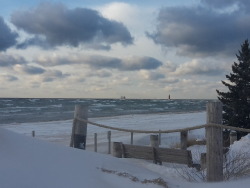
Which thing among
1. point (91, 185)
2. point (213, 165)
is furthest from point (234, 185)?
point (91, 185)

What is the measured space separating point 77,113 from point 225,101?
11462 millimetres

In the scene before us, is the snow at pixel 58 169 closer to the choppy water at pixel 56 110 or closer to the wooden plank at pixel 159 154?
the wooden plank at pixel 159 154

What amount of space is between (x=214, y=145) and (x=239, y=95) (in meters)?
12.9

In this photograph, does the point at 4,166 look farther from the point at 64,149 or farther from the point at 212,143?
the point at 212,143

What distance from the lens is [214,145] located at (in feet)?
16.6

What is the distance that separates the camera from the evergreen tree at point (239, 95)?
16.9 m

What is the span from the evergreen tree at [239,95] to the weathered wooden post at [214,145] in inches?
473

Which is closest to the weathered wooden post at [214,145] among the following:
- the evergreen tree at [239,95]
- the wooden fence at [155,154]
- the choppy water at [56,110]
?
the wooden fence at [155,154]

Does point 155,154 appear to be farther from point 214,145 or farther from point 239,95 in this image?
point 239,95

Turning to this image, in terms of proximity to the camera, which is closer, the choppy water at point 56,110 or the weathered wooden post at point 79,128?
the weathered wooden post at point 79,128

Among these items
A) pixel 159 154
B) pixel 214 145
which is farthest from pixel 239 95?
pixel 214 145

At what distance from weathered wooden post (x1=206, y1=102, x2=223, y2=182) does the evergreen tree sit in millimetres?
12021

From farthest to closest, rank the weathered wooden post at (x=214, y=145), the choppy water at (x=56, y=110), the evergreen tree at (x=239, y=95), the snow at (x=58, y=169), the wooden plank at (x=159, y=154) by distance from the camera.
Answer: the choppy water at (x=56, y=110) < the evergreen tree at (x=239, y=95) < the wooden plank at (x=159, y=154) < the weathered wooden post at (x=214, y=145) < the snow at (x=58, y=169)

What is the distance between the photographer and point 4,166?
13.3 feet
